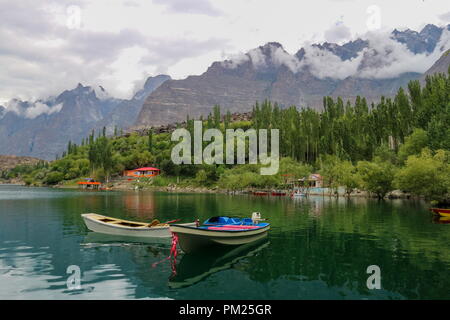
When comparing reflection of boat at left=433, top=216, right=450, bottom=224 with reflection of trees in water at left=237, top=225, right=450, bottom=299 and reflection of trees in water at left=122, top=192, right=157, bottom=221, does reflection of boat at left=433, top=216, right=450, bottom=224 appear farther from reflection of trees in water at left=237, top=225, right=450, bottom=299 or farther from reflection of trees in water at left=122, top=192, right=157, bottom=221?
reflection of trees in water at left=122, top=192, right=157, bottom=221

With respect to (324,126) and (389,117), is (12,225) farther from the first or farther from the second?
(324,126)

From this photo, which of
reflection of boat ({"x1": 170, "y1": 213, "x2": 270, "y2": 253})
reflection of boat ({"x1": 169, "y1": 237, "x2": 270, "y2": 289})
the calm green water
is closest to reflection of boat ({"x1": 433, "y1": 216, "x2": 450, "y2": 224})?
the calm green water

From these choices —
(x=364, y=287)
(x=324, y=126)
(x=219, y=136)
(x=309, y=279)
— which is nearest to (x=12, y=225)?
(x=309, y=279)

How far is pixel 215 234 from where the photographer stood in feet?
82.0

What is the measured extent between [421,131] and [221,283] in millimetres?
74337

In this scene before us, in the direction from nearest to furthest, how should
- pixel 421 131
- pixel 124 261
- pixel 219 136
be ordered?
pixel 124 261 < pixel 421 131 < pixel 219 136

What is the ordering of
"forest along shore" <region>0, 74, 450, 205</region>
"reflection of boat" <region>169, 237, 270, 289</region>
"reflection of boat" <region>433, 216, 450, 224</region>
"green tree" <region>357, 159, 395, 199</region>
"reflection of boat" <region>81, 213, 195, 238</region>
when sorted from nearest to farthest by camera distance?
1. "reflection of boat" <region>169, 237, 270, 289</region>
2. "reflection of boat" <region>81, 213, 195, 238</region>
3. "reflection of boat" <region>433, 216, 450, 224</region>
4. "forest along shore" <region>0, 74, 450, 205</region>
5. "green tree" <region>357, 159, 395, 199</region>

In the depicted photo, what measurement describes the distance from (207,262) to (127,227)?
37.7ft

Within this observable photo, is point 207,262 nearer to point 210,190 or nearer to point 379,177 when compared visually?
point 379,177

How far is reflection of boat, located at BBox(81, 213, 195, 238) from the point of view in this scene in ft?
100

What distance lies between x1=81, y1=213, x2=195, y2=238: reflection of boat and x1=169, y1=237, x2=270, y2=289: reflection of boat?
15.4ft

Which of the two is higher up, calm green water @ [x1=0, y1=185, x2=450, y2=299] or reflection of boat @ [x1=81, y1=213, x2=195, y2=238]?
reflection of boat @ [x1=81, y1=213, x2=195, y2=238]

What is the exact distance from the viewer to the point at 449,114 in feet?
215

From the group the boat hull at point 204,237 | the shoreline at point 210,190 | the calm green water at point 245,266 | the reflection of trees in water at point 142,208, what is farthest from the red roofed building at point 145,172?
Result: the boat hull at point 204,237
